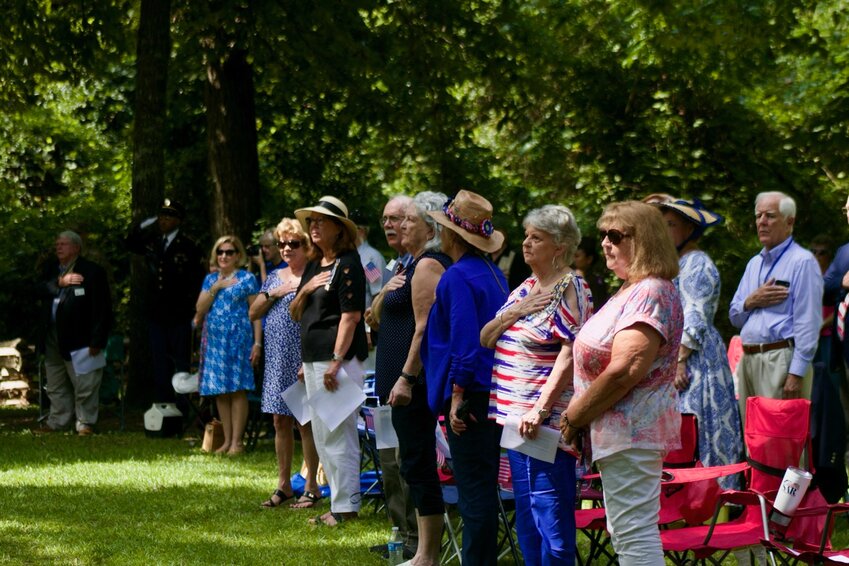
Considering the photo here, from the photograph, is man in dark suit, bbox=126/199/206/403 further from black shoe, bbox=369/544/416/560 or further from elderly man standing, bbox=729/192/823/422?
elderly man standing, bbox=729/192/823/422

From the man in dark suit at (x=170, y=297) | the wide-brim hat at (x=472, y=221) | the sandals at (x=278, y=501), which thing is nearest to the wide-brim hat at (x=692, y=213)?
the wide-brim hat at (x=472, y=221)

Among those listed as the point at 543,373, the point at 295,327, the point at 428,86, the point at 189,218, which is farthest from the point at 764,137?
the point at 543,373

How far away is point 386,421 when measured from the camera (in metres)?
7.29

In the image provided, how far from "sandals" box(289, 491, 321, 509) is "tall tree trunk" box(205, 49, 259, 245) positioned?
6.02 metres

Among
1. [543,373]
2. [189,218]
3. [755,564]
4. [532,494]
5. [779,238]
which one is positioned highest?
[189,218]

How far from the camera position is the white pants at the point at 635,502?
4.82m

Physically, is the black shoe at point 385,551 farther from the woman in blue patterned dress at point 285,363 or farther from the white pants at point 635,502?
the white pants at point 635,502

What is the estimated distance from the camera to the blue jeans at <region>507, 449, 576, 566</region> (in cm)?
527

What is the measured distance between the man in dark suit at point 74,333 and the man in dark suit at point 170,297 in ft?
2.08

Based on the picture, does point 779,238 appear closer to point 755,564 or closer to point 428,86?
point 755,564

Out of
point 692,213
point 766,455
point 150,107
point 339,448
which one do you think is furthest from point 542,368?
point 150,107

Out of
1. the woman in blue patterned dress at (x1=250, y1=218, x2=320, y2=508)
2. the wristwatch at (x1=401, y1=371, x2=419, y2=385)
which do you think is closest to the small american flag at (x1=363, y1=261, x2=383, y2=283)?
the woman in blue patterned dress at (x1=250, y1=218, x2=320, y2=508)

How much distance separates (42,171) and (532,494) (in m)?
17.6

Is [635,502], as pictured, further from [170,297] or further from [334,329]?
[170,297]
